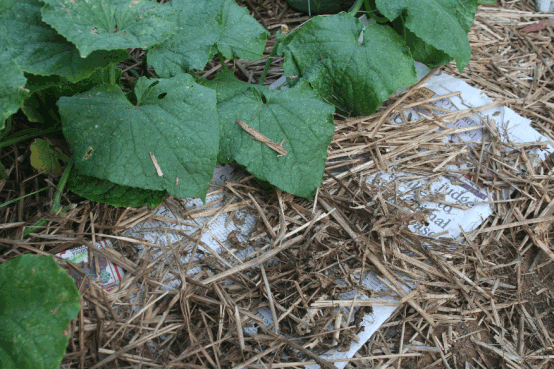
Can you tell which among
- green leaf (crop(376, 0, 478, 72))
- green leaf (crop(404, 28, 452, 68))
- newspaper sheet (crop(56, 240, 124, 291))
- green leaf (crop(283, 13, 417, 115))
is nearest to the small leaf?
newspaper sheet (crop(56, 240, 124, 291))

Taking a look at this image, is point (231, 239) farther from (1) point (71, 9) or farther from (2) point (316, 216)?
(1) point (71, 9)

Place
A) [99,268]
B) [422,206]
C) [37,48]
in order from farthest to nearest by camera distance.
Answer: [422,206] < [99,268] < [37,48]

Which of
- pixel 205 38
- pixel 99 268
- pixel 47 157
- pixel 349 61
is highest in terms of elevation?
pixel 205 38

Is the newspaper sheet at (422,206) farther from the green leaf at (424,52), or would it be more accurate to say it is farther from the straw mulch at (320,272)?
the green leaf at (424,52)

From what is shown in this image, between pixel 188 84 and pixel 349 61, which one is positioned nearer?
pixel 188 84

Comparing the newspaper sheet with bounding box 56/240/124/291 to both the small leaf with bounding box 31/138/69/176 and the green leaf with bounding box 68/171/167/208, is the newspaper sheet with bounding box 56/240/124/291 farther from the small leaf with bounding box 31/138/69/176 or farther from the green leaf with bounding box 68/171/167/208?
the small leaf with bounding box 31/138/69/176

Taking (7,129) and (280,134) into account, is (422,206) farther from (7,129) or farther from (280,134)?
(7,129)

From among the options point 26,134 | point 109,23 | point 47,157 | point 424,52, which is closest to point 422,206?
point 424,52

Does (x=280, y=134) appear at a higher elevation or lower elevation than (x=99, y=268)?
higher
